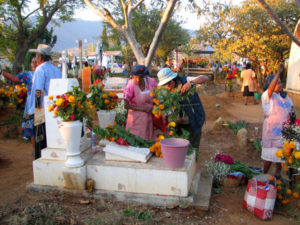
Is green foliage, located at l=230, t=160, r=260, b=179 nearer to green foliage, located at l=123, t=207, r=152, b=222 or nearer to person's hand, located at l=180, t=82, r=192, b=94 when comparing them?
person's hand, located at l=180, t=82, r=192, b=94

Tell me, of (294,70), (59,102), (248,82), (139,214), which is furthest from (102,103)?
(294,70)

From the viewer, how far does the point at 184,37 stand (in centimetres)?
2886

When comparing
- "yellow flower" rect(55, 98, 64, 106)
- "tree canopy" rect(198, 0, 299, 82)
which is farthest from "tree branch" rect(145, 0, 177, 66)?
"tree canopy" rect(198, 0, 299, 82)

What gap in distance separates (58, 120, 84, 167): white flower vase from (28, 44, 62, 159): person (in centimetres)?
99

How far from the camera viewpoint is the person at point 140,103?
4140mm

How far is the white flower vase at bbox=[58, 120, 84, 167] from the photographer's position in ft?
10.9

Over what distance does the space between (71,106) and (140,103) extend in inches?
45.5

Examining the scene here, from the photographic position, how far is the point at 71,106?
3334 millimetres

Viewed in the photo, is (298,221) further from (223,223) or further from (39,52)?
(39,52)

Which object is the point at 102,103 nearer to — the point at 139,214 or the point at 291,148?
the point at 139,214

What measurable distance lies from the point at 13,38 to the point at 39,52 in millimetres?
13222

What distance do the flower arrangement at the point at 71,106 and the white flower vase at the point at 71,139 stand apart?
0.08 meters

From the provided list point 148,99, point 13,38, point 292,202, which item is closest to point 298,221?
point 292,202

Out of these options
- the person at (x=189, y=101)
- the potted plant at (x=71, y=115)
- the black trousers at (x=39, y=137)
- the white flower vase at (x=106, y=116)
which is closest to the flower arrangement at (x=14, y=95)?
the black trousers at (x=39, y=137)
